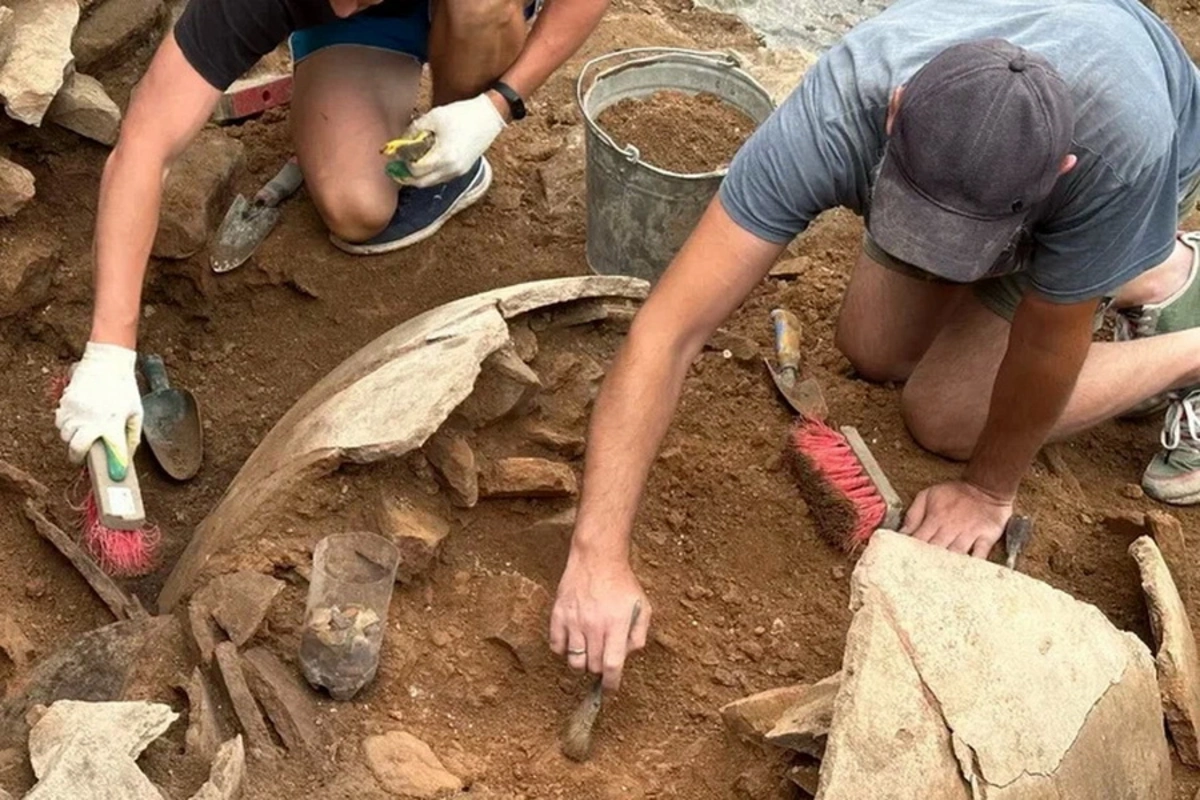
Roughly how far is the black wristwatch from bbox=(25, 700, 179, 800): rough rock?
1952 mm

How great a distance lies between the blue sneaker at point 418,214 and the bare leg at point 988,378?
4.45ft

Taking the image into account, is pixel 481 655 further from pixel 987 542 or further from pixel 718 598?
pixel 987 542

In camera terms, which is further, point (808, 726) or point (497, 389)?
point (497, 389)

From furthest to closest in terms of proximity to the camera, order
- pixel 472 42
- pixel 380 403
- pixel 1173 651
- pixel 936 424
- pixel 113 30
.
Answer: pixel 113 30 < pixel 472 42 < pixel 936 424 < pixel 380 403 < pixel 1173 651

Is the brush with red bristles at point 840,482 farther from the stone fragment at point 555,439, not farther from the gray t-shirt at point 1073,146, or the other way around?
the gray t-shirt at point 1073,146

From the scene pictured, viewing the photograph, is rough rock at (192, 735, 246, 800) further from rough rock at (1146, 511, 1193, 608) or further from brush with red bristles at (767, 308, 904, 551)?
rough rock at (1146, 511, 1193, 608)

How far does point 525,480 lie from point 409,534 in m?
0.30

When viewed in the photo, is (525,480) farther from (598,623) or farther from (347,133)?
(347,133)

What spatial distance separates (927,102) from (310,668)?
140 cm

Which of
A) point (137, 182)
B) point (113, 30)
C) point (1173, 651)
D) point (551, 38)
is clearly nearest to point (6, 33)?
point (113, 30)

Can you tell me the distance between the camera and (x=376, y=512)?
2535mm

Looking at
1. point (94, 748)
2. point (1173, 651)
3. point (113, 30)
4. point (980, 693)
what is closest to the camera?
point (94, 748)

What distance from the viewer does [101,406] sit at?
258 centimetres

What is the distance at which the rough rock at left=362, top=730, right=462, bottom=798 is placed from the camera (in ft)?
7.10
